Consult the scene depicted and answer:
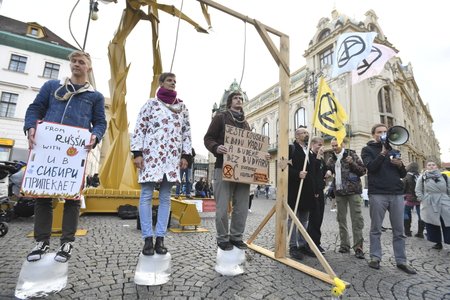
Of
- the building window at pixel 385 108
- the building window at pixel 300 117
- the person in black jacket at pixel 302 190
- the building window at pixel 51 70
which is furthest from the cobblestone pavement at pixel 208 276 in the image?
the building window at pixel 300 117

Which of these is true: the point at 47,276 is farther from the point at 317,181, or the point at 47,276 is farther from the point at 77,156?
the point at 317,181

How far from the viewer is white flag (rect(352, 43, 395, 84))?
402cm

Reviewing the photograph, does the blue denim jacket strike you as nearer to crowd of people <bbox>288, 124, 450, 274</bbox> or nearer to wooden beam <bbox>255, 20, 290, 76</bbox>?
wooden beam <bbox>255, 20, 290, 76</bbox>

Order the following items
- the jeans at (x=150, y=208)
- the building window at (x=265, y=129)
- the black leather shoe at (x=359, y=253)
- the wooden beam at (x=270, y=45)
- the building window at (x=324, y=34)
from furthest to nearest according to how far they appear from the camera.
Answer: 1. the building window at (x=265, y=129)
2. the building window at (x=324, y=34)
3. the black leather shoe at (x=359, y=253)
4. the wooden beam at (x=270, y=45)
5. the jeans at (x=150, y=208)

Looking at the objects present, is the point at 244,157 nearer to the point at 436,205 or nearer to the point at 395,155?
the point at 395,155

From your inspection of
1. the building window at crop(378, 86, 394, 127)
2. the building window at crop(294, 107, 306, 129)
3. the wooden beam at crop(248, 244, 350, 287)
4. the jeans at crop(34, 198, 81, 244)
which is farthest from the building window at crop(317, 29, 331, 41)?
the jeans at crop(34, 198, 81, 244)

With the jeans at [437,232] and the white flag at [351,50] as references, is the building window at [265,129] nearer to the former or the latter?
the jeans at [437,232]

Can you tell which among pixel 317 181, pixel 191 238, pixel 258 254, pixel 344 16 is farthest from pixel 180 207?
pixel 344 16

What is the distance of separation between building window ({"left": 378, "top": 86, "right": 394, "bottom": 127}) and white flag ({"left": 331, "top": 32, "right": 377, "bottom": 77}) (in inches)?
990

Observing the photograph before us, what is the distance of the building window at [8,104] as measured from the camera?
21078mm

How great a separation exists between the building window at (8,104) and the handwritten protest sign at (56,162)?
1012 inches

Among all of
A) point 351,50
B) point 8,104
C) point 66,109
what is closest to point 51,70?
point 8,104

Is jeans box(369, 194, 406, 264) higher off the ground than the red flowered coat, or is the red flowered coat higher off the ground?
the red flowered coat

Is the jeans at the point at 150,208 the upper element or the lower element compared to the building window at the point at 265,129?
lower
